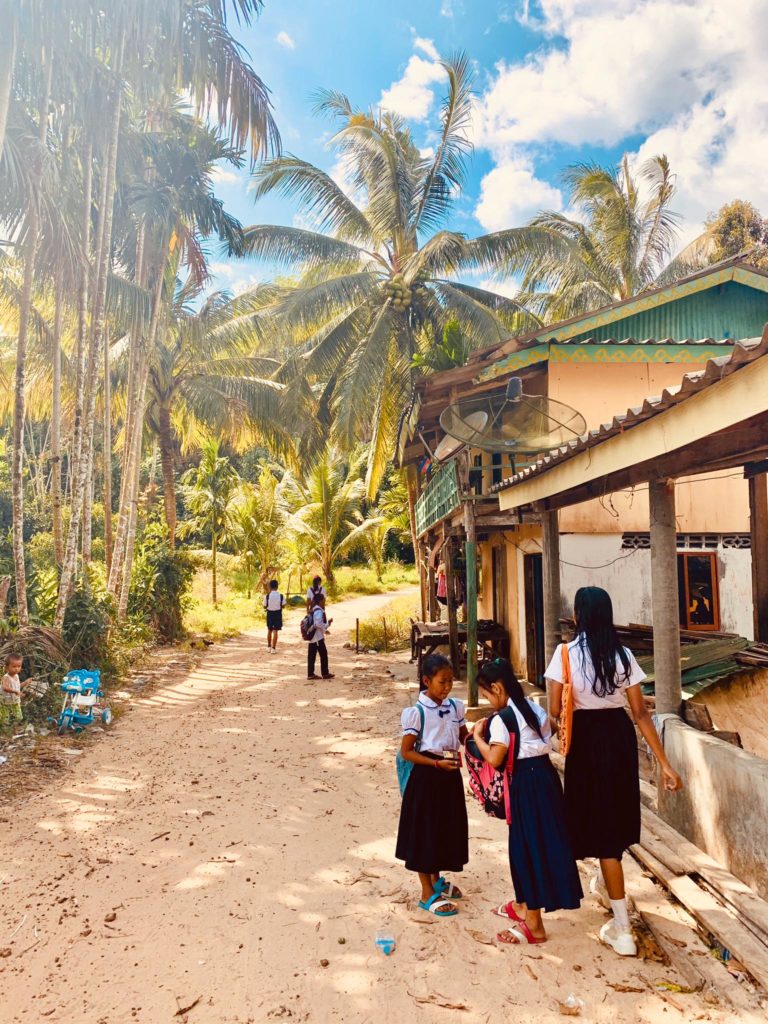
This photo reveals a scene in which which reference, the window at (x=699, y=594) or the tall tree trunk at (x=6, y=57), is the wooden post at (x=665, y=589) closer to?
the window at (x=699, y=594)

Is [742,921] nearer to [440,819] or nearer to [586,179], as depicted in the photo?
[440,819]

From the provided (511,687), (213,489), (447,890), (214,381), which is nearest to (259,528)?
(213,489)

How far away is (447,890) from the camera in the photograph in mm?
3928

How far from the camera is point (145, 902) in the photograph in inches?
161

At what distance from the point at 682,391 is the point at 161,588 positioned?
1417cm

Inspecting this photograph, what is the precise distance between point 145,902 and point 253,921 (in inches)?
28.8

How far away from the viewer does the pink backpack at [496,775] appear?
3.26 metres

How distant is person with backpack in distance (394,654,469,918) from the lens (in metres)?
3.67

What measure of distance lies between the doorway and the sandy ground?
392cm

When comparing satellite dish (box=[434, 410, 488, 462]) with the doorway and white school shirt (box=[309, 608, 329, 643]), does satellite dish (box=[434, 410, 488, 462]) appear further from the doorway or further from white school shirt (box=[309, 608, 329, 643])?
white school shirt (box=[309, 608, 329, 643])

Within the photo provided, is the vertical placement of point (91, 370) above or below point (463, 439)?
→ above

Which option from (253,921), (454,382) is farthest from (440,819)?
(454,382)

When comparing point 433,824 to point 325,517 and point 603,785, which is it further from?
point 325,517

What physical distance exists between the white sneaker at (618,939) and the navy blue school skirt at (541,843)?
282 millimetres
